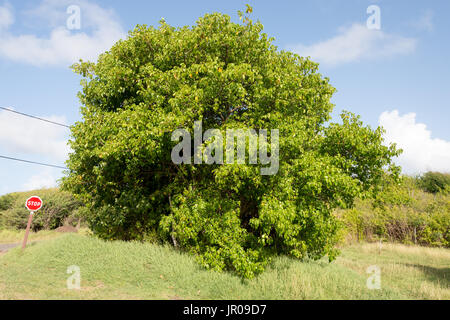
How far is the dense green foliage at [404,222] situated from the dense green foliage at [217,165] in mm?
16410

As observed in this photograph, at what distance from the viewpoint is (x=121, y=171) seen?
13.4m

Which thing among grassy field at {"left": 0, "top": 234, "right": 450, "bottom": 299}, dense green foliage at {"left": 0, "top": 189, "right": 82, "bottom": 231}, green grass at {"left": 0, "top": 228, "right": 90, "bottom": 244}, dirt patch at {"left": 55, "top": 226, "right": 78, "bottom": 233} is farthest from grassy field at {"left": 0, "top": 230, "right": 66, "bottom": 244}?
grassy field at {"left": 0, "top": 234, "right": 450, "bottom": 299}

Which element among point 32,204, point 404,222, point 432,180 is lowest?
point 404,222

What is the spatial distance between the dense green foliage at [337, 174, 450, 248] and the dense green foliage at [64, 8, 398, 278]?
646 inches

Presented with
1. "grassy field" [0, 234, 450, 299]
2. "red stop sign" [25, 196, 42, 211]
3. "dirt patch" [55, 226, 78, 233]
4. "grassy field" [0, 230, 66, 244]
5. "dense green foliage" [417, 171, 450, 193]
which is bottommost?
"grassy field" [0, 230, 66, 244]

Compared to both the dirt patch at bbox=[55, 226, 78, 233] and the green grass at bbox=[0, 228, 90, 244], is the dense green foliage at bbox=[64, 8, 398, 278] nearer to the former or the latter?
the green grass at bbox=[0, 228, 90, 244]

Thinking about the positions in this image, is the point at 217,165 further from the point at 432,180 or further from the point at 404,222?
the point at 432,180

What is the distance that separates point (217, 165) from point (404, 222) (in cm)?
2322

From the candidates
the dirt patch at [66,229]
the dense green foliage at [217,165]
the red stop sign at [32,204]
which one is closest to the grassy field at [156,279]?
the dense green foliage at [217,165]

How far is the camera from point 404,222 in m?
26.5

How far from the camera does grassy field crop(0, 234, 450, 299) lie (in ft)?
28.6

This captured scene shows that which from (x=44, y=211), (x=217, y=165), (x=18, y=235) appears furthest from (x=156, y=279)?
(x=44, y=211)

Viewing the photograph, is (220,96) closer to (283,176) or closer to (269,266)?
(283,176)
